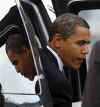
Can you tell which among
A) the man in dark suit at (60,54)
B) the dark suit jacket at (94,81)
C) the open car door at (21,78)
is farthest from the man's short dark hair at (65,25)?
the dark suit jacket at (94,81)

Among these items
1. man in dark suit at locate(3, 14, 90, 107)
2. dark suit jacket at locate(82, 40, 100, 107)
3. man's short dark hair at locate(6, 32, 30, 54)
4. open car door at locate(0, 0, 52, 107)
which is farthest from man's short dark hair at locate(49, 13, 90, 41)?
dark suit jacket at locate(82, 40, 100, 107)

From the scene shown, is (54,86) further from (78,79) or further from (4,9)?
(78,79)

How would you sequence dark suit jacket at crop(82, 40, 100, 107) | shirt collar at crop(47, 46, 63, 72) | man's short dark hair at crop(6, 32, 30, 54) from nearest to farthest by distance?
dark suit jacket at crop(82, 40, 100, 107) → man's short dark hair at crop(6, 32, 30, 54) → shirt collar at crop(47, 46, 63, 72)

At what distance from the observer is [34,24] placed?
4.08 meters

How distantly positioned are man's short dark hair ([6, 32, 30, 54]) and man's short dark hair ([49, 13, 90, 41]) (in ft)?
0.78

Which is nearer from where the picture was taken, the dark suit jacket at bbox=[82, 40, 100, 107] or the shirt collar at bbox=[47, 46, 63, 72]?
the dark suit jacket at bbox=[82, 40, 100, 107]

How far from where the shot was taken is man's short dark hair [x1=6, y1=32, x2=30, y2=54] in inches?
141

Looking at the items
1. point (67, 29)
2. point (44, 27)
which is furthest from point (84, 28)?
point (44, 27)

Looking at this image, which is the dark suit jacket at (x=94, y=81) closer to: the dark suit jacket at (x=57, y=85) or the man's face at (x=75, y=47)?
the dark suit jacket at (x=57, y=85)

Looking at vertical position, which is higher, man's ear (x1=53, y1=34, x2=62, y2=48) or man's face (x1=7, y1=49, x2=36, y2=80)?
man's ear (x1=53, y1=34, x2=62, y2=48)

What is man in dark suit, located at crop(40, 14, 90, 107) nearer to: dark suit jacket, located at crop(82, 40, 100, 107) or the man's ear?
the man's ear

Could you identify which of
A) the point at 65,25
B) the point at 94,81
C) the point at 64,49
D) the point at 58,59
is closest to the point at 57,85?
the point at 58,59

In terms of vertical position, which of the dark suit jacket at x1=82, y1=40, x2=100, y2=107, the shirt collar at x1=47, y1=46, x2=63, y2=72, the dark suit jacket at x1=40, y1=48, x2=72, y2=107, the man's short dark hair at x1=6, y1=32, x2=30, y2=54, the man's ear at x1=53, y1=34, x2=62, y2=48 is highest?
the dark suit jacket at x1=82, y1=40, x2=100, y2=107

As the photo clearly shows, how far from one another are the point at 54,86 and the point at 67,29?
15.9 inches
